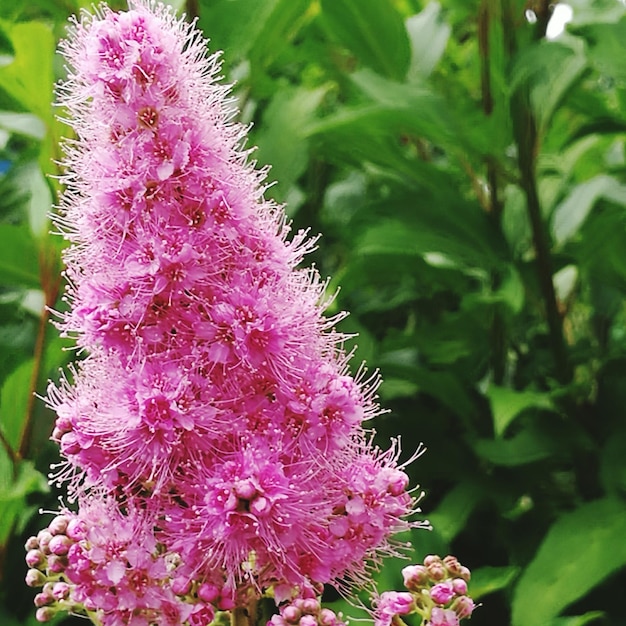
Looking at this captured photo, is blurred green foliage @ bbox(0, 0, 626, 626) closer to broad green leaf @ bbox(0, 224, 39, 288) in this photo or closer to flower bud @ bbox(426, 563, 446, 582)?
broad green leaf @ bbox(0, 224, 39, 288)

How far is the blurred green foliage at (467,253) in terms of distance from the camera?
2.61 feet

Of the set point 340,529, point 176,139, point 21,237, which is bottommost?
point 21,237

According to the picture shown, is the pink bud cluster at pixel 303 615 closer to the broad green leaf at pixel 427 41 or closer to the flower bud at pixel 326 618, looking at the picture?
the flower bud at pixel 326 618

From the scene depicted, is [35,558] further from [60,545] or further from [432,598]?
[432,598]

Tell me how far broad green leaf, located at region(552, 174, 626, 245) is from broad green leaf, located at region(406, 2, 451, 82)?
25 cm

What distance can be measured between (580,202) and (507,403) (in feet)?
0.89

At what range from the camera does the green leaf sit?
758mm

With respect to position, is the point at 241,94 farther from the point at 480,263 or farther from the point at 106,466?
the point at 106,466

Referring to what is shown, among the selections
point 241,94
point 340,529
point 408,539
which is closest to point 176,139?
point 340,529

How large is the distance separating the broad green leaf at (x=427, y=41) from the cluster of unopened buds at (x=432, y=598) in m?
0.73

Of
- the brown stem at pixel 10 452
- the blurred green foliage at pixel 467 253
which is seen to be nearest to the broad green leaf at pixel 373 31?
the blurred green foliage at pixel 467 253

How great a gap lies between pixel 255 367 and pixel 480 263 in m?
0.57

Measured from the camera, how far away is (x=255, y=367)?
471 millimetres

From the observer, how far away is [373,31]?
Answer: 3.29 ft
